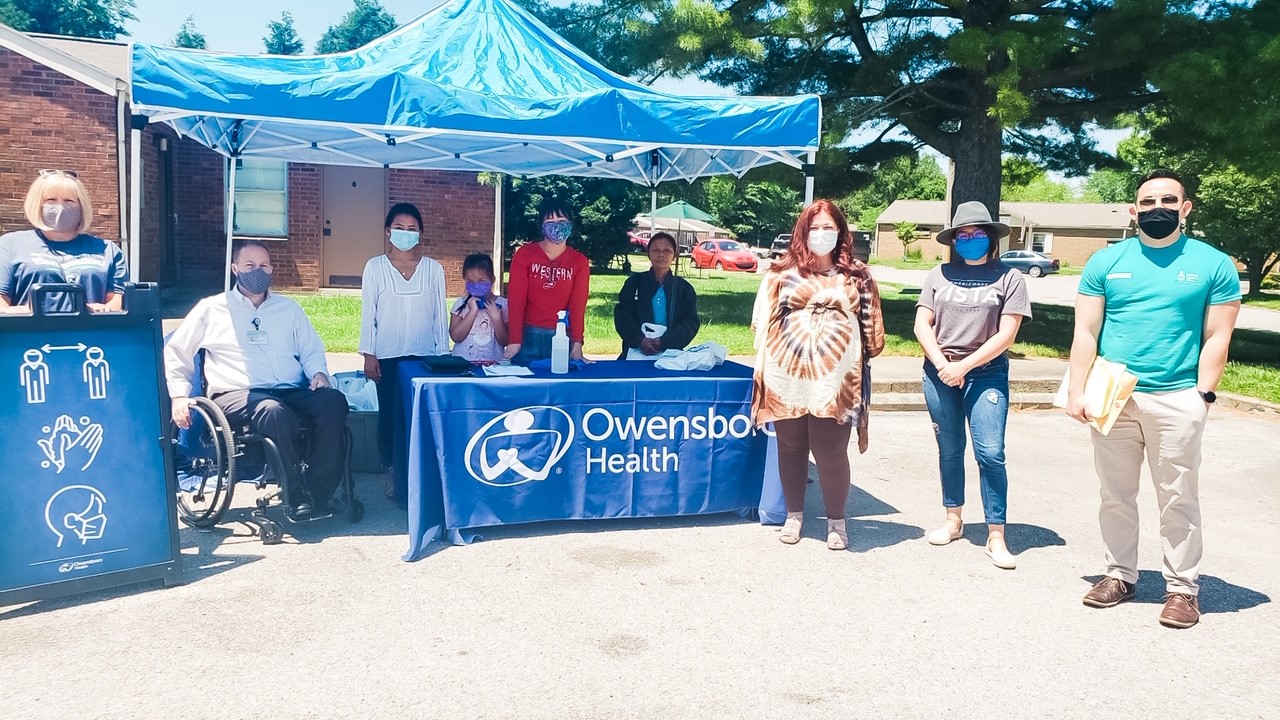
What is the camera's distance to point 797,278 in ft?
16.3

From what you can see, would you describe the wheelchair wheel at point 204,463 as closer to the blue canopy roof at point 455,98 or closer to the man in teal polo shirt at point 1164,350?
the blue canopy roof at point 455,98

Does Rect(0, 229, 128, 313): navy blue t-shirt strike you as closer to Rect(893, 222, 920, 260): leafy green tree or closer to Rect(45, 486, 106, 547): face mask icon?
Rect(45, 486, 106, 547): face mask icon

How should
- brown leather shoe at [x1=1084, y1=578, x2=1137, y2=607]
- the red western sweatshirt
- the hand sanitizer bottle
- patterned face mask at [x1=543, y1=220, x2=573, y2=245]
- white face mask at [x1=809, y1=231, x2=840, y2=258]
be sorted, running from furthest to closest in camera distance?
the red western sweatshirt < patterned face mask at [x1=543, y1=220, x2=573, y2=245] < the hand sanitizer bottle < white face mask at [x1=809, y1=231, x2=840, y2=258] < brown leather shoe at [x1=1084, y1=578, x2=1137, y2=607]

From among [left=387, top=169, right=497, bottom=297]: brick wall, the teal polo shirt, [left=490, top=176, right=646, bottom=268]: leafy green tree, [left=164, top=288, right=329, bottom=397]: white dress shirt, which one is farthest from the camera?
[left=490, top=176, right=646, bottom=268]: leafy green tree

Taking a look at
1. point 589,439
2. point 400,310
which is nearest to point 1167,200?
point 589,439

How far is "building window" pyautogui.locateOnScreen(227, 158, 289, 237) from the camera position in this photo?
16922 millimetres

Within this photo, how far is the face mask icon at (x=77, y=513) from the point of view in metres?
4.01

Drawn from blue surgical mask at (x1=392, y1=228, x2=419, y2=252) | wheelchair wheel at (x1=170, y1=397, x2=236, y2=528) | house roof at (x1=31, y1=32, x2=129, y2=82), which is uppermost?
house roof at (x1=31, y1=32, x2=129, y2=82)

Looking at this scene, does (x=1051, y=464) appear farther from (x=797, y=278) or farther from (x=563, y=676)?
(x=563, y=676)

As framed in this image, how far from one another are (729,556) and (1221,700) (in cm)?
225

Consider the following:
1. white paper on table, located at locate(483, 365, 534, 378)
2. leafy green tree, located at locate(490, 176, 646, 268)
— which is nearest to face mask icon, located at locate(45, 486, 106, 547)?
white paper on table, located at locate(483, 365, 534, 378)

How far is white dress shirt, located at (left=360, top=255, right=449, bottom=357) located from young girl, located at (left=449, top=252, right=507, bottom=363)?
232 millimetres

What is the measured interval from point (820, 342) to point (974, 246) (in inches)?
36.2

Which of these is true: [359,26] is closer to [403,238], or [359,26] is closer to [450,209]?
[450,209]
